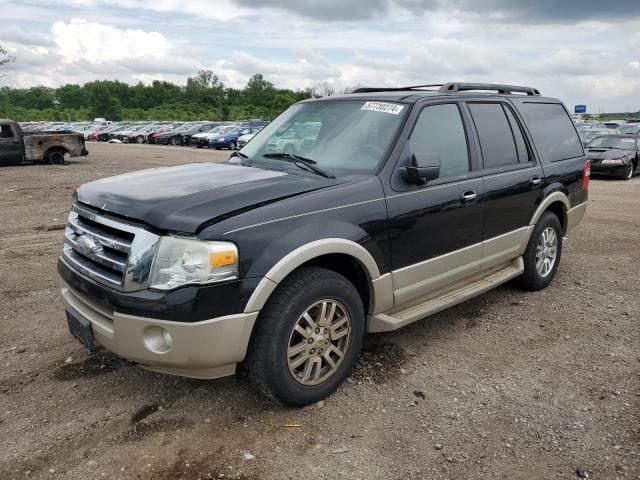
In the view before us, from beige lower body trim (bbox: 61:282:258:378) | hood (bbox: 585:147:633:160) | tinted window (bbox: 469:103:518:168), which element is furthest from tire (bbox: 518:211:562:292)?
hood (bbox: 585:147:633:160)

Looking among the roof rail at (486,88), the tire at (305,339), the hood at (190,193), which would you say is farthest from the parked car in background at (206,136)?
the tire at (305,339)

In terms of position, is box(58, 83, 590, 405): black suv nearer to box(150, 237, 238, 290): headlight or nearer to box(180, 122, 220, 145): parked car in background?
box(150, 237, 238, 290): headlight

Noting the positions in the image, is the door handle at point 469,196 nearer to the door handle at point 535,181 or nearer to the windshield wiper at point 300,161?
the door handle at point 535,181

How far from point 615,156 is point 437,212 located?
48.6 feet

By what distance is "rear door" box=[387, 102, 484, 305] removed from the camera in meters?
3.65

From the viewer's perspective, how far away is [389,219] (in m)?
3.54

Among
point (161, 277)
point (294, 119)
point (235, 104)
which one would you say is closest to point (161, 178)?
point (161, 277)

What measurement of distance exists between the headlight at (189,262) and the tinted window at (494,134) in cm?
258

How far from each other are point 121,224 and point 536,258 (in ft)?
13.1

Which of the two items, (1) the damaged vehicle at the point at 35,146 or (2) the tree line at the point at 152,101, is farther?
(2) the tree line at the point at 152,101

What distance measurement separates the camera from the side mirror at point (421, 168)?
11.6 feet

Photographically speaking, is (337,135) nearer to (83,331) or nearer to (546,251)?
(83,331)

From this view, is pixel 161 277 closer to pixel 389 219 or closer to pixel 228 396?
pixel 228 396

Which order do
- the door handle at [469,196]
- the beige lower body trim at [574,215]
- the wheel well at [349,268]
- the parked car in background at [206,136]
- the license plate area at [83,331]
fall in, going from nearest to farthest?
1. the license plate area at [83,331]
2. the wheel well at [349,268]
3. the door handle at [469,196]
4. the beige lower body trim at [574,215]
5. the parked car in background at [206,136]
